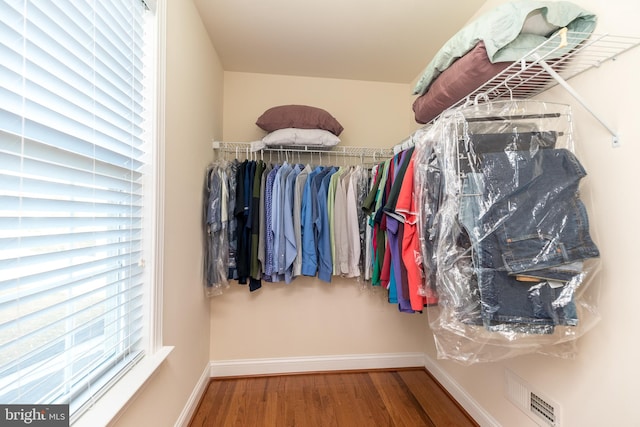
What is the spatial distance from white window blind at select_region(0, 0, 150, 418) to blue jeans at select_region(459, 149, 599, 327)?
51.3 inches

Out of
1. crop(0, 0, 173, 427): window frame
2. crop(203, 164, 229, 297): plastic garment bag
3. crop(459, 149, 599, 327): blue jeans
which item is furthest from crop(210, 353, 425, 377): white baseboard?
crop(459, 149, 599, 327): blue jeans

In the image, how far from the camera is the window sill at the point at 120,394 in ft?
2.55

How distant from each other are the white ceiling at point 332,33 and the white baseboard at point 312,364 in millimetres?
2484

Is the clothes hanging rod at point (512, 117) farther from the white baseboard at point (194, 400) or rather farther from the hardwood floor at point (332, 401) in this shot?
the white baseboard at point (194, 400)

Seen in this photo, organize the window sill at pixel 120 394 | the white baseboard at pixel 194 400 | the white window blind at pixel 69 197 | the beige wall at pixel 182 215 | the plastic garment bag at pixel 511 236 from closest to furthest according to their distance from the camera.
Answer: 1. the white window blind at pixel 69 197
2. the window sill at pixel 120 394
3. the plastic garment bag at pixel 511 236
4. the beige wall at pixel 182 215
5. the white baseboard at pixel 194 400

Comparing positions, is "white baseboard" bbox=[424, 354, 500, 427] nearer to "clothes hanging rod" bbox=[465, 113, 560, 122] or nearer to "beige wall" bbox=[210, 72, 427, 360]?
"beige wall" bbox=[210, 72, 427, 360]

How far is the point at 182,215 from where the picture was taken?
1436 millimetres

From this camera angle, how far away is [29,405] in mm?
630

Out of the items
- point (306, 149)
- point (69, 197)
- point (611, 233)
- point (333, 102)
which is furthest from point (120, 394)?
point (333, 102)

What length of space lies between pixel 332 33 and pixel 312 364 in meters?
2.58

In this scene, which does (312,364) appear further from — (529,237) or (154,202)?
(529,237)

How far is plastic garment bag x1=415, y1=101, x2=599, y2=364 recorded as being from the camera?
2.88 feet

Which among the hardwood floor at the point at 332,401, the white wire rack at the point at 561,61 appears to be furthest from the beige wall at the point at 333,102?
the hardwood floor at the point at 332,401

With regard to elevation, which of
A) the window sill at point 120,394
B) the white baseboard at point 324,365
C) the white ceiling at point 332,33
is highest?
the white ceiling at point 332,33
